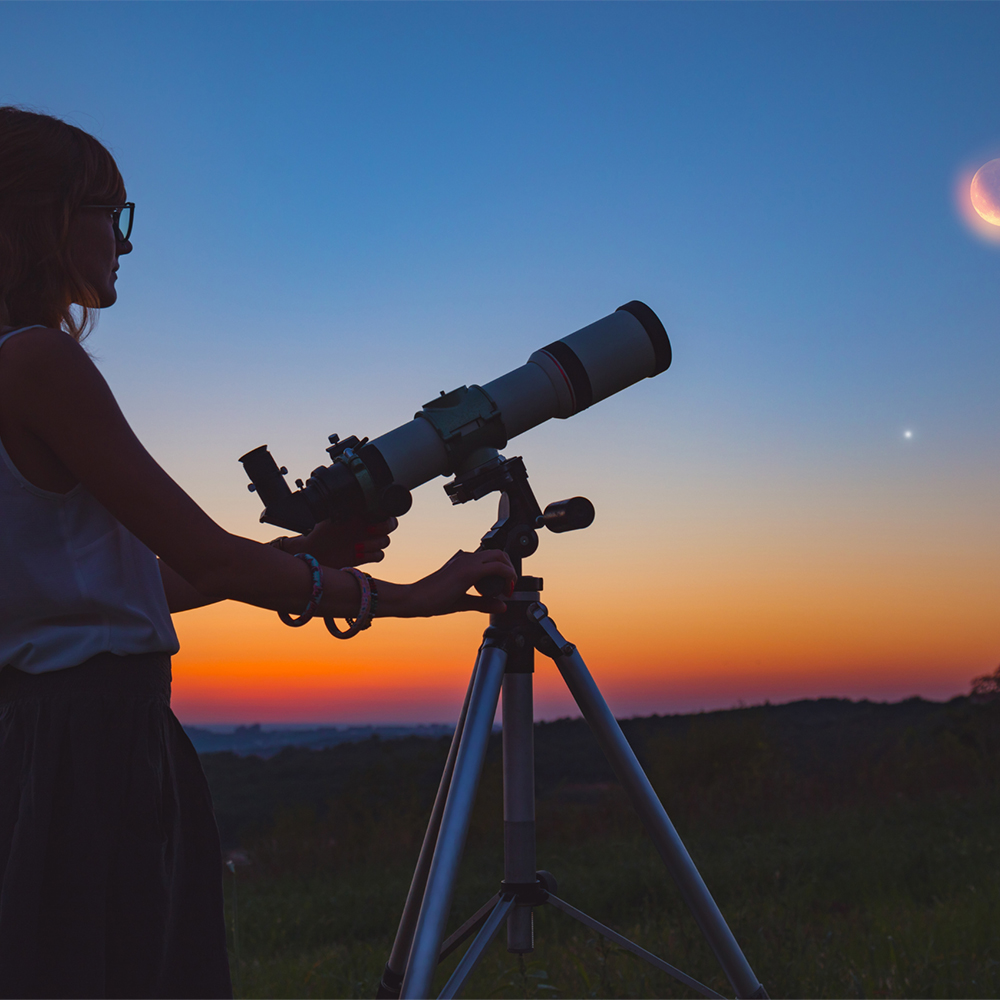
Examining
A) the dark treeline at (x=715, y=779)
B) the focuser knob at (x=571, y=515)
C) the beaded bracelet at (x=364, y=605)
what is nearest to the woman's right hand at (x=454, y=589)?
the beaded bracelet at (x=364, y=605)

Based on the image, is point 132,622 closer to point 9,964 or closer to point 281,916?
point 9,964

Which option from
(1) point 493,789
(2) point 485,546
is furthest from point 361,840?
(2) point 485,546

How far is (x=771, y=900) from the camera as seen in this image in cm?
488

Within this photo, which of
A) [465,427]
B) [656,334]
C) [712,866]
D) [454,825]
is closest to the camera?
[454,825]

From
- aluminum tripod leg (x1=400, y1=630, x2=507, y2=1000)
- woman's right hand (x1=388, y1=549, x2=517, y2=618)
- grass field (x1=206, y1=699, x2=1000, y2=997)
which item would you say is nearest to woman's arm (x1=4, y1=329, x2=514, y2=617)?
woman's right hand (x1=388, y1=549, x2=517, y2=618)

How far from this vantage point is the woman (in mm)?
1407

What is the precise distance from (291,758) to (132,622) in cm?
1801

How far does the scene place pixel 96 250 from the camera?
1.69 metres

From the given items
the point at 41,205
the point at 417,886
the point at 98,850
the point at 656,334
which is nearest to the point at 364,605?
the point at 98,850

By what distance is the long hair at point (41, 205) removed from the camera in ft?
5.16

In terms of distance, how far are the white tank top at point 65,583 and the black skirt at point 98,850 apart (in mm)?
51

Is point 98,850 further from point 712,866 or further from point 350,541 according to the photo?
point 712,866

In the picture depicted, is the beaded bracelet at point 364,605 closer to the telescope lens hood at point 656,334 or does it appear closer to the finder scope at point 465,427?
the finder scope at point 465,427

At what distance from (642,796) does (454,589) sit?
0.89m
